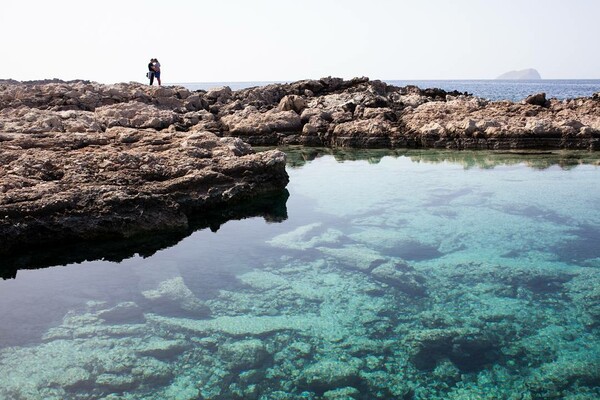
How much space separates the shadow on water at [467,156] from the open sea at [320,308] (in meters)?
6.73

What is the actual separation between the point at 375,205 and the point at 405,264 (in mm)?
4817

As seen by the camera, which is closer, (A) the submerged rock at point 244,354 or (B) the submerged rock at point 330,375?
(B) the submerged rock at point 330,375

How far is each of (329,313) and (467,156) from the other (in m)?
16.7

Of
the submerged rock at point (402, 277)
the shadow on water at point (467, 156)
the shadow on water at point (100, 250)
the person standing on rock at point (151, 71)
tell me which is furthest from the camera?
the person standing on rock at point (151, 71)

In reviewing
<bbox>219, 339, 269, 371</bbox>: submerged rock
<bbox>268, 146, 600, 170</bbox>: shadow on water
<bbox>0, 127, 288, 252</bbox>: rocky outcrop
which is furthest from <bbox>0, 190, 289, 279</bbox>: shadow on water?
<bbox>268, 146, 600, 170</bbox>: shadow on water

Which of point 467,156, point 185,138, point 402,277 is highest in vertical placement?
point 185,138

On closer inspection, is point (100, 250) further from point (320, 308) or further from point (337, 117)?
point (337, 117)

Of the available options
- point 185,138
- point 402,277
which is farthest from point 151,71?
point 402,277

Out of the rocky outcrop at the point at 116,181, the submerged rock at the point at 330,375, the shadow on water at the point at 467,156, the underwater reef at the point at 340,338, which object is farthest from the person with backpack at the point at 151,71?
the submerged rock at the point at 330,375

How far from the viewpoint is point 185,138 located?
46.1 feet

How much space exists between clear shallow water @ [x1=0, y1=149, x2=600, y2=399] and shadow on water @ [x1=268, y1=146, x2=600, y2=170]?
7326mm

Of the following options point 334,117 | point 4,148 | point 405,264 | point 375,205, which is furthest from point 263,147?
point 405,264

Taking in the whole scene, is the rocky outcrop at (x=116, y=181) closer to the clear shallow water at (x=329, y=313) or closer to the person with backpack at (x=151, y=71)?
the clear shallow water at (x=329, y=313)

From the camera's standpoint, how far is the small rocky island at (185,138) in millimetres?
10320
